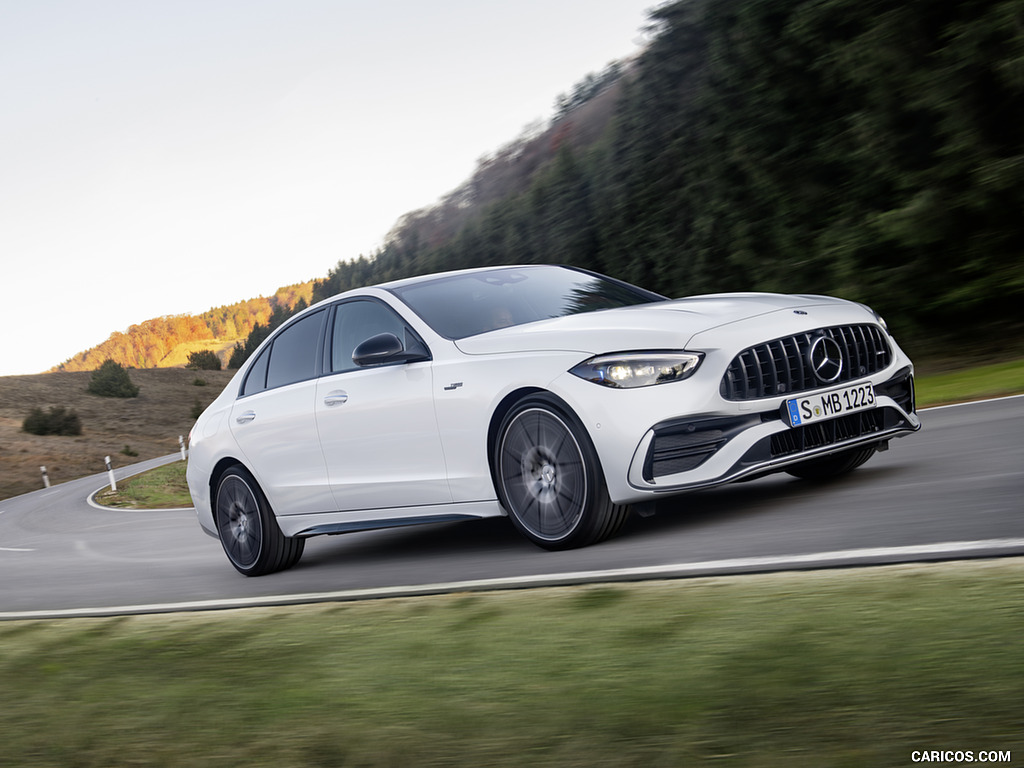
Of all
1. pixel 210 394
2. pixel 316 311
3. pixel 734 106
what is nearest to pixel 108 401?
pixel 210 394

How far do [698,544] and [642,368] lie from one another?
87cm

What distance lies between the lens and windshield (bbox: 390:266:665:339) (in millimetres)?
6355

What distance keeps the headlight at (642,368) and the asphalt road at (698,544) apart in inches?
31.5

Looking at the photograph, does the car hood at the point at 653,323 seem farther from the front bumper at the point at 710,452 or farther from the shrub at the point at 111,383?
the shrub at the point at 111,383

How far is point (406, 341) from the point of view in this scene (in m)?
6.42

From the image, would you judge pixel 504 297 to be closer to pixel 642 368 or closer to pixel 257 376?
pixel 642 368

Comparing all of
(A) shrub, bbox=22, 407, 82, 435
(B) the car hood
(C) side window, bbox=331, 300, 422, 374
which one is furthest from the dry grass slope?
(B) the car hood

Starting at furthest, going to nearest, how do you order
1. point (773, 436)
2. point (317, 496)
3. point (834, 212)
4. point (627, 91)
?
point (627, 91) → point (834, 212) → point (317, 496) → point (773, 436)

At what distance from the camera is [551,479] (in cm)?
556

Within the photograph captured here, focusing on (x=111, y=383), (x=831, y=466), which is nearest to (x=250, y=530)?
(x=831, y=466)

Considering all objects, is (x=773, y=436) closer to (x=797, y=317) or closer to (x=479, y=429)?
(x=797, y=317)

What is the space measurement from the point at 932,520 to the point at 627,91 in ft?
93.5

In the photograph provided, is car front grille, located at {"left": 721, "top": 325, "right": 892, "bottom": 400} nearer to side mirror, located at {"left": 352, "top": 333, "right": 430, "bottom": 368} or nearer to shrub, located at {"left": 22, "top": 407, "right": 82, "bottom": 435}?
side mirror, located at {"left": 352, "top": 333, "right": 430, "bottom": 368}

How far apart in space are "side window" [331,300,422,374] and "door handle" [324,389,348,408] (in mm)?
149
